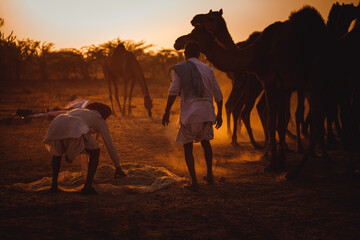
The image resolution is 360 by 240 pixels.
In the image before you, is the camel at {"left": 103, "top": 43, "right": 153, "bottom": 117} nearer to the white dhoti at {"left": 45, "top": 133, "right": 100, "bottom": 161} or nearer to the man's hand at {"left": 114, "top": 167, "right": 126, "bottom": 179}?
the man's hand at {"left": 114, "top": 167, "right": 126, "bottom": 179}

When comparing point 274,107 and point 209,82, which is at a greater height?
point 209,82

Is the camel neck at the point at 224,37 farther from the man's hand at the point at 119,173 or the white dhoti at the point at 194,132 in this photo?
the man's hand at the point at 119,173

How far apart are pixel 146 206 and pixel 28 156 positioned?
3.71 meters

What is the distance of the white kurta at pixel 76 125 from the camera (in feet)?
13.4

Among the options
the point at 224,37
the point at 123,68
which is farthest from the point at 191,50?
the point at 123,68

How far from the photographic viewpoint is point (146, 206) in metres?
3.85

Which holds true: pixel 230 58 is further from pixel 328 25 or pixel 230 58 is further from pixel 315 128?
pixel 328 25

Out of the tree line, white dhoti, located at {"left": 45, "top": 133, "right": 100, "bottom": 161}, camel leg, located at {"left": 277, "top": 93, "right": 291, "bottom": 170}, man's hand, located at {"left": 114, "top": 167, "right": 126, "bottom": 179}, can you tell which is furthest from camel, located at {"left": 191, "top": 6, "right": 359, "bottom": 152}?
the tree line

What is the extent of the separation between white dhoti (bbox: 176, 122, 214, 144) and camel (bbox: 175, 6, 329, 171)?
1421 millimetres

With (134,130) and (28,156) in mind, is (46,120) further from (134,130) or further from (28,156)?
(28,156)

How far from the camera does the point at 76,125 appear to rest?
4.10 metres

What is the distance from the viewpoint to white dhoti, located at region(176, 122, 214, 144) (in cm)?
459

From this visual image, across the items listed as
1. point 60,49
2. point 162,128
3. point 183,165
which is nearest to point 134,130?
point 162,128

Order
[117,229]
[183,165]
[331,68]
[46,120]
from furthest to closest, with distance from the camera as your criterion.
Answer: [46,120] < [183,165] < [331,68] < [117,229]
